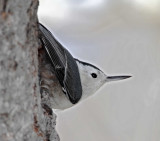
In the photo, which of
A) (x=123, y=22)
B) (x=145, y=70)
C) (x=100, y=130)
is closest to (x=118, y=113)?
(x=100, y=130)

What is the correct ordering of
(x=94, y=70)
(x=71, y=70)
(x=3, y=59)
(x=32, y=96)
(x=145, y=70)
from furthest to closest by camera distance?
1. (x=145, y=70)
2. (x=94, y=70)
3. (x=71, y=70)
4. (x=32, y=96)
5. (x=3, y=59)

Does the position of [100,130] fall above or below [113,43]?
below

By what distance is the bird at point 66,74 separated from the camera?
1155 millimetres

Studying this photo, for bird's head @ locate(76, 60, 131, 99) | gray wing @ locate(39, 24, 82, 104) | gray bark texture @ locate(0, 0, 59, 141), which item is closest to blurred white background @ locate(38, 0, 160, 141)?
bird's head @ locate(76, 60, 131, 99)

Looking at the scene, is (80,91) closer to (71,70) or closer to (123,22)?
(71,70)

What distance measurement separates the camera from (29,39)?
96cm

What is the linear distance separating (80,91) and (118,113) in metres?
1.00

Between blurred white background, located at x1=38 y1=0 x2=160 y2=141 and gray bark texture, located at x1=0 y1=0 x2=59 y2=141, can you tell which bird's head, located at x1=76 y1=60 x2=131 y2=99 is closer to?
gray bark texture, located at x1=0 y1=0 x2=59 y2=141

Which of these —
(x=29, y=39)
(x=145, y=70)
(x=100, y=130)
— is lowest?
(x=100, y=130)

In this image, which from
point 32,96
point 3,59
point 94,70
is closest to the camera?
point 3,59

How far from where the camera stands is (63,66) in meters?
1.21

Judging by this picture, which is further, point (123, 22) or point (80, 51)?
point (123, 22)

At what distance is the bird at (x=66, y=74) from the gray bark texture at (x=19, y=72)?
5.8 inches

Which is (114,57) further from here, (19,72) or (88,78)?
(19,72)
